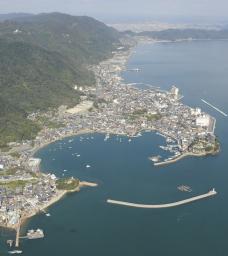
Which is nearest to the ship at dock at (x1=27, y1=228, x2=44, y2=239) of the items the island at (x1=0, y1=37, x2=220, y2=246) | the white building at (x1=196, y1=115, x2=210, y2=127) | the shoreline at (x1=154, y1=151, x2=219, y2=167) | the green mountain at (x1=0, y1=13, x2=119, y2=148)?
the island at (x1=0, y1=37, x2=220, y2=246)

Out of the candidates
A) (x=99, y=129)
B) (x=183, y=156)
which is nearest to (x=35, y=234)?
(x=183, y=156)

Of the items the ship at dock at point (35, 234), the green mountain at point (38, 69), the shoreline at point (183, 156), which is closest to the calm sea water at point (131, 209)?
the ship at dock at point (35, 234)

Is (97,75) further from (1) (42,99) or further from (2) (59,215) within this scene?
(2) (59,215)

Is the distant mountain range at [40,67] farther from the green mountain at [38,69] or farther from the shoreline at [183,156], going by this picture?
the shoreline at [183,156]

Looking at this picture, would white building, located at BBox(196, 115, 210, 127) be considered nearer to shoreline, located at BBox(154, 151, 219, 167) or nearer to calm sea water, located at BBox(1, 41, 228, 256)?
calm sea water, located at BBox(1, 41, 228, 256)

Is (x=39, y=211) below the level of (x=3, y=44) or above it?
below

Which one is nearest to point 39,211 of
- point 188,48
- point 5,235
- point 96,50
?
point 5,235

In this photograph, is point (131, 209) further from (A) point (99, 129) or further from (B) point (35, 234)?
(A) point (99, 129)
